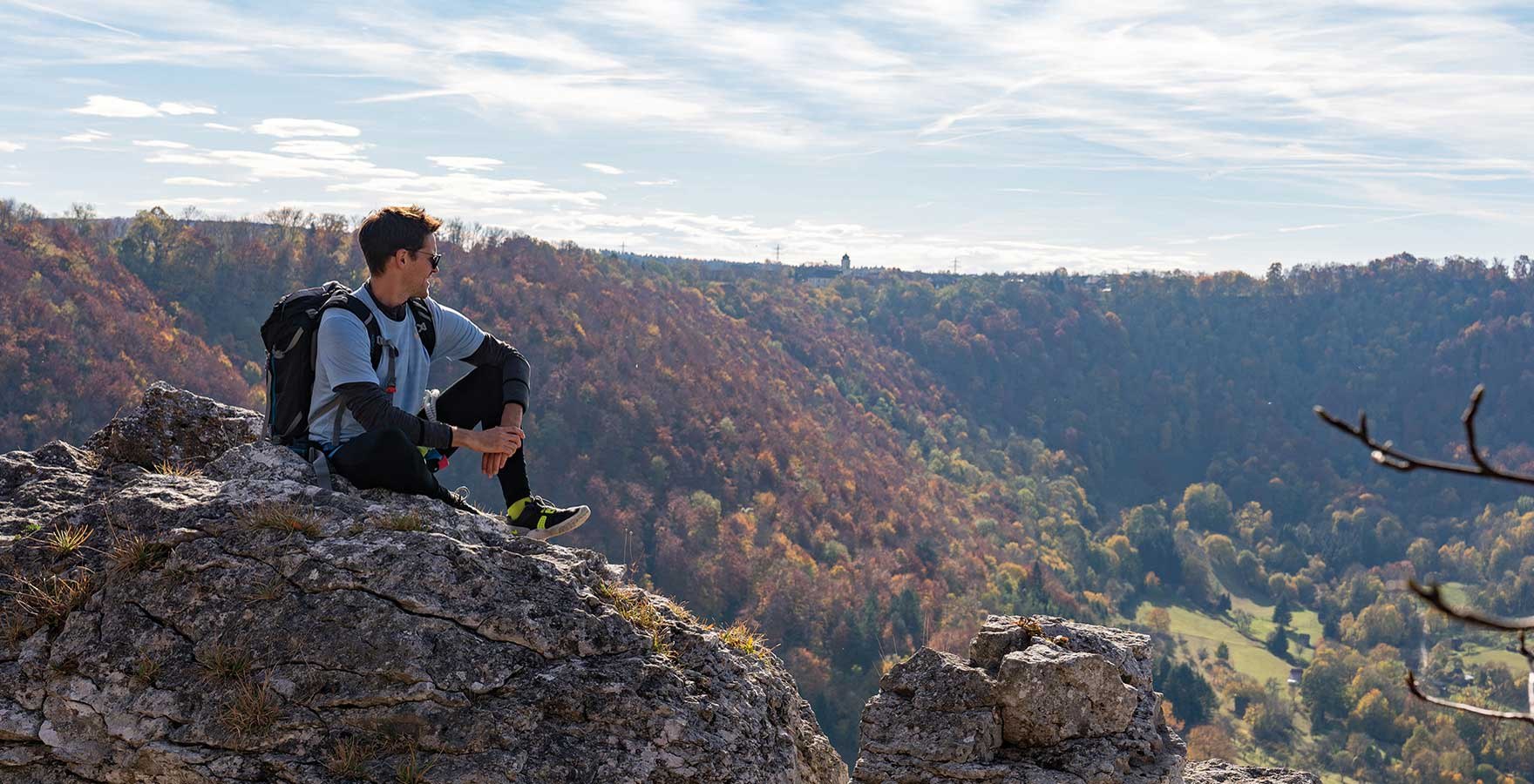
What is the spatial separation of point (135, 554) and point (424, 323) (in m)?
1.80

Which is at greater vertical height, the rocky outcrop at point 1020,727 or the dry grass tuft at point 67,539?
the dry grass tuft at point 67,539

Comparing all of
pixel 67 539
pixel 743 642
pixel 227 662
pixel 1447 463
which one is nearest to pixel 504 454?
pixel 743 642

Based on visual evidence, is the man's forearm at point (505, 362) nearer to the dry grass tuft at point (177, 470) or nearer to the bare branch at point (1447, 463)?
the dry grass tuft at point (177, 470)

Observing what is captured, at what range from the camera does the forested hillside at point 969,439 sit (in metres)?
73.5

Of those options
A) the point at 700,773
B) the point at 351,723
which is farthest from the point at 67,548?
the point at 700,773

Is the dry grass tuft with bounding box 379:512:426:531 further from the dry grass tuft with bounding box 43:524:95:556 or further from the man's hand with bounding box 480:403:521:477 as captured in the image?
the dry grass tuft with bounding box 43:524:95:556

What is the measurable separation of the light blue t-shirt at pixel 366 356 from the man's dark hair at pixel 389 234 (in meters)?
0.20

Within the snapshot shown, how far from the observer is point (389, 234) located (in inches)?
215

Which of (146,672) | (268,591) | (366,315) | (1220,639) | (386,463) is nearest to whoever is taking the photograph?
(146,672)

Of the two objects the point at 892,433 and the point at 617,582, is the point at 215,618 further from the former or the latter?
the point at 892,433

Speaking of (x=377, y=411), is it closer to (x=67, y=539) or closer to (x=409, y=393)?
(x=409, y=393)

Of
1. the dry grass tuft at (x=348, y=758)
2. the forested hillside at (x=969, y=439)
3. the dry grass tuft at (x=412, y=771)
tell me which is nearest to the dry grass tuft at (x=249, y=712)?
the dry grass tuft at (x=348, y=758)

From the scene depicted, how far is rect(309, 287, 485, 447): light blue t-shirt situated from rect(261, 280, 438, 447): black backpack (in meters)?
0.05

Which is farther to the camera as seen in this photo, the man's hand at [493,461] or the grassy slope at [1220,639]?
the grassy slope at [1220,639]
